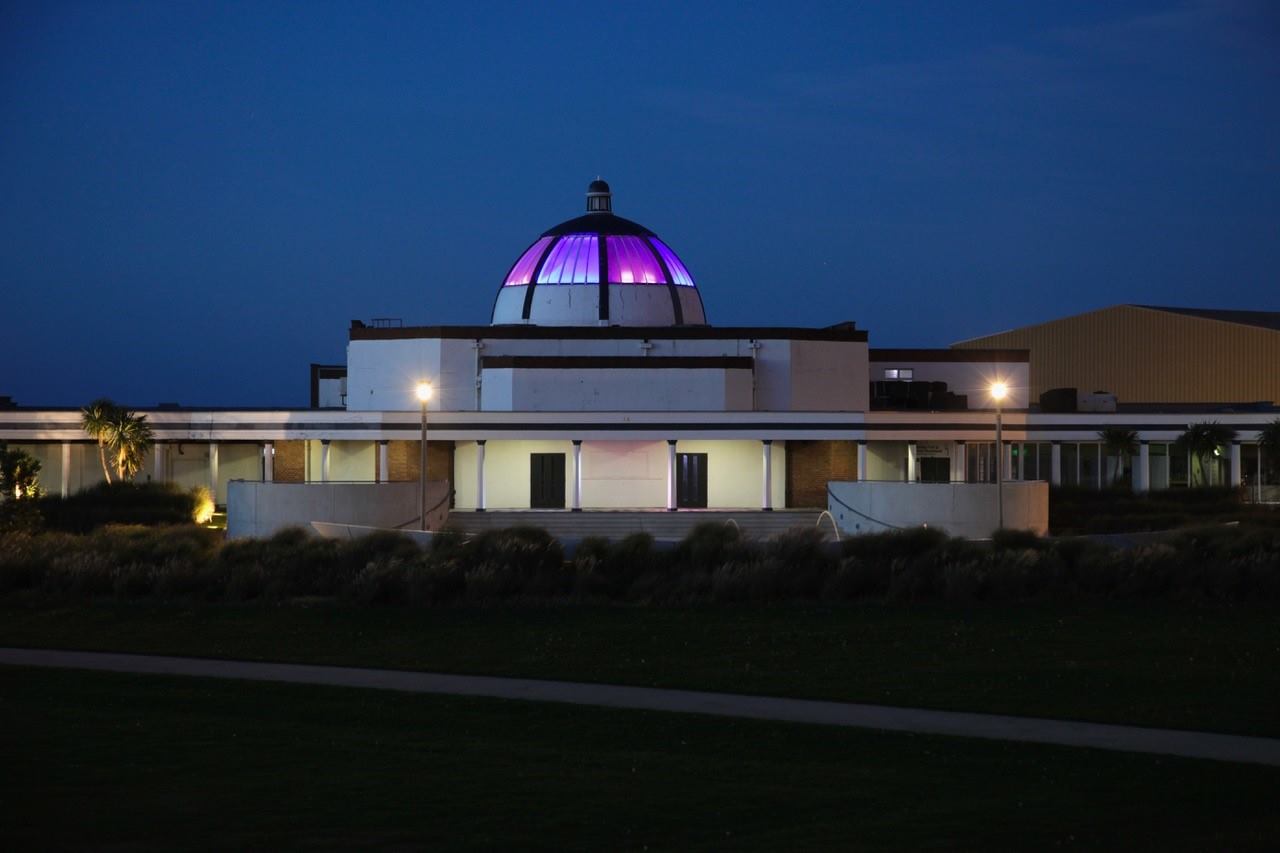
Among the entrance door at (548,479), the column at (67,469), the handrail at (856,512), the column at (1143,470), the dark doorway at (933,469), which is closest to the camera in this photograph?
the handrail at (856,512)

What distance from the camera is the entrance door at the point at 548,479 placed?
5619cm

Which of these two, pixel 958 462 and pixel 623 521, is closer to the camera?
pixel 623 521

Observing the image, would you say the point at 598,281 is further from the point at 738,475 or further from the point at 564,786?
the point at 564,786

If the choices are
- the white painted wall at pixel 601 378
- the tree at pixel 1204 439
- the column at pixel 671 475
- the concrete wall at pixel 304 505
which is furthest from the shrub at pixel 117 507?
the tree at pixel 1204 439

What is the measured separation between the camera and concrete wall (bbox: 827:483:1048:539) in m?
46.0

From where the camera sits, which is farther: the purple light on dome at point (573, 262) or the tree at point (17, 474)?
the purple light on dome at point (573, 262)

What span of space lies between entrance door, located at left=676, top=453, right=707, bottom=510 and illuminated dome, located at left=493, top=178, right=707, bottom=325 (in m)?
6.99

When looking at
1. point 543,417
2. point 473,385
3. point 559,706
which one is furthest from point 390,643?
point 473,385

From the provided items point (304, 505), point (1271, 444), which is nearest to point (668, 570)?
point (304, 505)

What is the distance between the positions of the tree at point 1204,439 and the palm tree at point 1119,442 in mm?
1734

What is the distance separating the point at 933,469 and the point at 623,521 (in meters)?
13.3

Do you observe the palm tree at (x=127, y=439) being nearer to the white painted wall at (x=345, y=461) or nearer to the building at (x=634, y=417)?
the building at (x=634, y=417)

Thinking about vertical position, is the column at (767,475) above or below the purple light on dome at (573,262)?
below

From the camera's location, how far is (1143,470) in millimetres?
59125
